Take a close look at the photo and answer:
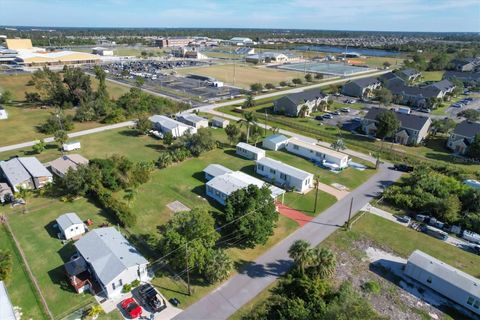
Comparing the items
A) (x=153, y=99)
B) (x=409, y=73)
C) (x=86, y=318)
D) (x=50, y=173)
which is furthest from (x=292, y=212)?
(x=409, y=73)

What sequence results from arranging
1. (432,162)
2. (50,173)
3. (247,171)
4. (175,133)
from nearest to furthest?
(50,173)
(247,171)
(432,162)
(175,133)

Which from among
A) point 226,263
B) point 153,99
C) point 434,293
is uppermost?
point 153,99

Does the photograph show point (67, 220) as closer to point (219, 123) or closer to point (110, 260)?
point (110, 260)

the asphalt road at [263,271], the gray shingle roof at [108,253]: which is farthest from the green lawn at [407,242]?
the gray shingle roof at [108,253]

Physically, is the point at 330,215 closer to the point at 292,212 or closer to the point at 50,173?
the point at 292,212

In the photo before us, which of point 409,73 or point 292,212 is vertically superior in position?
point 409,73

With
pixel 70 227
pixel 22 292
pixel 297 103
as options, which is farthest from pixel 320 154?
pixel 22 292

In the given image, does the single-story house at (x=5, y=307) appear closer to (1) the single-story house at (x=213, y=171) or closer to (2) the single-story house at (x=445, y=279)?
(1) the single-story house at (x=213, y=171)

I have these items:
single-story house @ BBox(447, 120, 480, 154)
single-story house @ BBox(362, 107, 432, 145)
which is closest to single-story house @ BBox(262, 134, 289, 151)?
single-story house @ BBox(362, 107, 432, 145)
